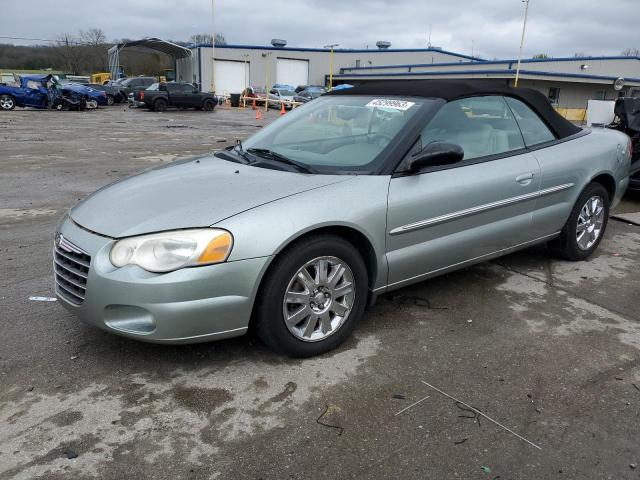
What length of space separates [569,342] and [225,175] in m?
2.43

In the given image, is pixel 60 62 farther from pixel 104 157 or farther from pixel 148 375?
pixel 148 375

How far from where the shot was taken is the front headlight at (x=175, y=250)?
2.70 m

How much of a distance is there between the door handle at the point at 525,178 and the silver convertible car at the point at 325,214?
1 cm

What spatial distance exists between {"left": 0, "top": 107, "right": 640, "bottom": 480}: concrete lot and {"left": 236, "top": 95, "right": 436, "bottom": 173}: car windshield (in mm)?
1102

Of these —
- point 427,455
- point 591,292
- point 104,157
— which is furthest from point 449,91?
point 104,157

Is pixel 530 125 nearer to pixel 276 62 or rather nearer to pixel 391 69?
pixel 391 69

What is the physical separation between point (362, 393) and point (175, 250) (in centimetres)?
121

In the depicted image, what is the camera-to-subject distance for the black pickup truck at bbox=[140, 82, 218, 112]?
2892 cm

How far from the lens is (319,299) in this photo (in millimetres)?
3111

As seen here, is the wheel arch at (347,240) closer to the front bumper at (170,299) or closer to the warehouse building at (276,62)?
the front bumper at (170,299)

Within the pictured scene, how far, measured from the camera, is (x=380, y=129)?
369cm

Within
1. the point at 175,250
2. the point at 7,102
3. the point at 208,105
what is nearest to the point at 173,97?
the point at 208,105

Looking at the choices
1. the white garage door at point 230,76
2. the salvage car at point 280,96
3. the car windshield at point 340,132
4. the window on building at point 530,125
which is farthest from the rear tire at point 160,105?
the window on building at point 530,125

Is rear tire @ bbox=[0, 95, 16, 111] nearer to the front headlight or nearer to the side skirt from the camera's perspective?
the front headlight
